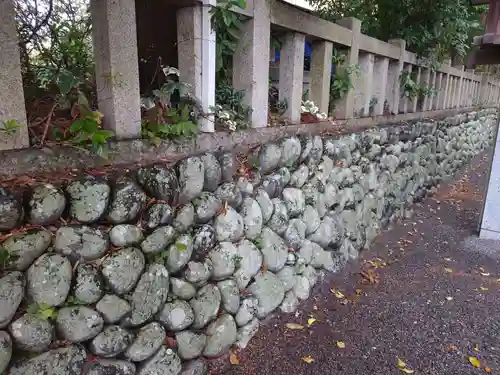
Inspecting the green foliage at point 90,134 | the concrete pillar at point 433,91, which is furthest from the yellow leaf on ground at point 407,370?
the concrete pillar at point 433,91

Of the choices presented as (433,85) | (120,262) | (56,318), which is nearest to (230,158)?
(120,262)

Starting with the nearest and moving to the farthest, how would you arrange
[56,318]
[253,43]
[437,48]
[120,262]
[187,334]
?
[56,318] < [120,262] < [187,334] < [253,43] < [437,48]

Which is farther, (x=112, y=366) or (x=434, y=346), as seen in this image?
(x=434, y=346)

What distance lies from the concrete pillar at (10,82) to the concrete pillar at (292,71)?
6.00ft

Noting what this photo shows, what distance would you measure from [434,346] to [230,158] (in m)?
1.74

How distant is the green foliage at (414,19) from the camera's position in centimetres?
482

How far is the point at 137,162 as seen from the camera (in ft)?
6.11

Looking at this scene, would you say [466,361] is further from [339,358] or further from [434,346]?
[339,358]

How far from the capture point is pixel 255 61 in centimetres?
247

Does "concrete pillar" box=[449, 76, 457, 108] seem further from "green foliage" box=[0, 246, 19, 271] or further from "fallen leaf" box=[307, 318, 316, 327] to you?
"green foliage" box=[0, 246, 19, 271]

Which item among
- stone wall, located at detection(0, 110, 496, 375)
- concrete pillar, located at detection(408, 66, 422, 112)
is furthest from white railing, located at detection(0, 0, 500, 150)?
concrete pillar, located at detection(408, 66, 422, 112)

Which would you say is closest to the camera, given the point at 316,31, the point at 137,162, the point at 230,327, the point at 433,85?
the point at 137,162

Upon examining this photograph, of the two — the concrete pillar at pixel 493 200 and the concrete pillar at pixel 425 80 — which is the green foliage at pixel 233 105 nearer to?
the concrete pillar at pixel 493 200

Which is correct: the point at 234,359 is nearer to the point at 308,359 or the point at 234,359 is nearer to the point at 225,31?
the point at 308,359
